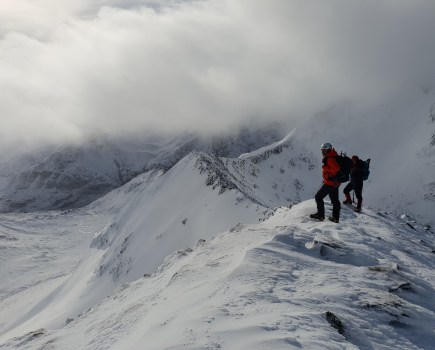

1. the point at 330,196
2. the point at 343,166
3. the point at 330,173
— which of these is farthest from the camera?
the point at 330,196

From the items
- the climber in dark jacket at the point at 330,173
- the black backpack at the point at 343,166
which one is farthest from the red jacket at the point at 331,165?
the black backpack at the point at 343,166

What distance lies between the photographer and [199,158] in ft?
231

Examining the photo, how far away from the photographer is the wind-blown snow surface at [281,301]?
8797 mm

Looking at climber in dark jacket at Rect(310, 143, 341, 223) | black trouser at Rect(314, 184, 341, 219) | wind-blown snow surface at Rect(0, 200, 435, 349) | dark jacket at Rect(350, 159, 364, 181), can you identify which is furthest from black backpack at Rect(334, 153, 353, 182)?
dark jacket at Rect(350, 159, 364, 181)

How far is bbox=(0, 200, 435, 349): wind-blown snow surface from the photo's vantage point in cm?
880

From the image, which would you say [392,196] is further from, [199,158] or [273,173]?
[199,158]

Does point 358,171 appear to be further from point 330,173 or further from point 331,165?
point 331,165

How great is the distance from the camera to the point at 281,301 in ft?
33.8

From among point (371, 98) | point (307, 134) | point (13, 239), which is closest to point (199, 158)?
point (307, 134)

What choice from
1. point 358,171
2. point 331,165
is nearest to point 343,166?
point 331,165

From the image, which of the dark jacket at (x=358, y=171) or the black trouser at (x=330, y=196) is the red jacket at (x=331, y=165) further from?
the dark jacket at (x=358, y=171)

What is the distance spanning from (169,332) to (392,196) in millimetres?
105038

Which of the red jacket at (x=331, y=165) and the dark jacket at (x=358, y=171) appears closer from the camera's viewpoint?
the red jacket at (x=331, y=165)

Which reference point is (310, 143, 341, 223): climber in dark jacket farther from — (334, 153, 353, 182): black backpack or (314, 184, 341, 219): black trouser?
(334, 153, 353, 182): black backpack
